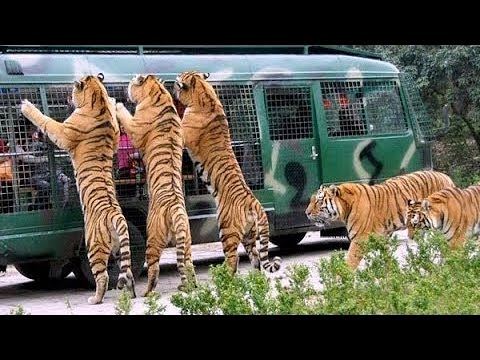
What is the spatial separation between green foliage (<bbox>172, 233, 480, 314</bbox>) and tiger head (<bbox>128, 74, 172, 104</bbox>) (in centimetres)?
261

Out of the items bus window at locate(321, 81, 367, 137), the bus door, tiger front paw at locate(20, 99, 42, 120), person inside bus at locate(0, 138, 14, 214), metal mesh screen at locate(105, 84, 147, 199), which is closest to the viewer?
person inside bus at locate(0, 138, 14, 214)

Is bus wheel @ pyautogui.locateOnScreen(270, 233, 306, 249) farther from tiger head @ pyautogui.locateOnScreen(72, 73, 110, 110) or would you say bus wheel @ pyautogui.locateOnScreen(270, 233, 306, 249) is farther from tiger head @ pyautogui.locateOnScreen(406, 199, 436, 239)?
tiger head @ pyautogui.locateOnScreen(72, 73, 110, 110)

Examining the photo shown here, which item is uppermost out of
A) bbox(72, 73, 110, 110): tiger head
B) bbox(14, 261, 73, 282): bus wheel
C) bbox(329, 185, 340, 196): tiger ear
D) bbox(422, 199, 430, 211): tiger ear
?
bbox(72, 73, 110, 110): tiger head

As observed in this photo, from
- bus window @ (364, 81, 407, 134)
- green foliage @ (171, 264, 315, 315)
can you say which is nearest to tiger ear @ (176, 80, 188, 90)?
bus window @ (364, 81, 407, 134)

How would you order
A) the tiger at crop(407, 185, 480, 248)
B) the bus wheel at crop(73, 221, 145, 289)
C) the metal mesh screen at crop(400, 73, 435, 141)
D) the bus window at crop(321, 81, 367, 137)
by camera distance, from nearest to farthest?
the bus wheel at crop(73, 221, 145, 289), the tiger at crop(407, 185, 480, 248), the bus window at crop(321, 81, 367, 137), the metal mesh screen at crop(400, 73, 435, 141)

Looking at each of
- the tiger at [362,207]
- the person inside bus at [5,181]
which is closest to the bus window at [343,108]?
the tiger at [362,207]

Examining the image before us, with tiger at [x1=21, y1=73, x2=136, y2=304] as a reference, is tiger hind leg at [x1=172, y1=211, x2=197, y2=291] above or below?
below

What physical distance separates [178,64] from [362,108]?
238cm

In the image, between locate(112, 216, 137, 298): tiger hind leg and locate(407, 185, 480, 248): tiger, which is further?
locate(407, 185, 480, 248): tiger

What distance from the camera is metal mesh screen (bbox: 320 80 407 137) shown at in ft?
35.5

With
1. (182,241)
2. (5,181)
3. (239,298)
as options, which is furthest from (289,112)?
(239,298)

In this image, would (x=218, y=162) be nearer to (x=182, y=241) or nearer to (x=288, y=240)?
(x=182, y=241)

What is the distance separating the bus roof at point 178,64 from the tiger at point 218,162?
36 centimetres
